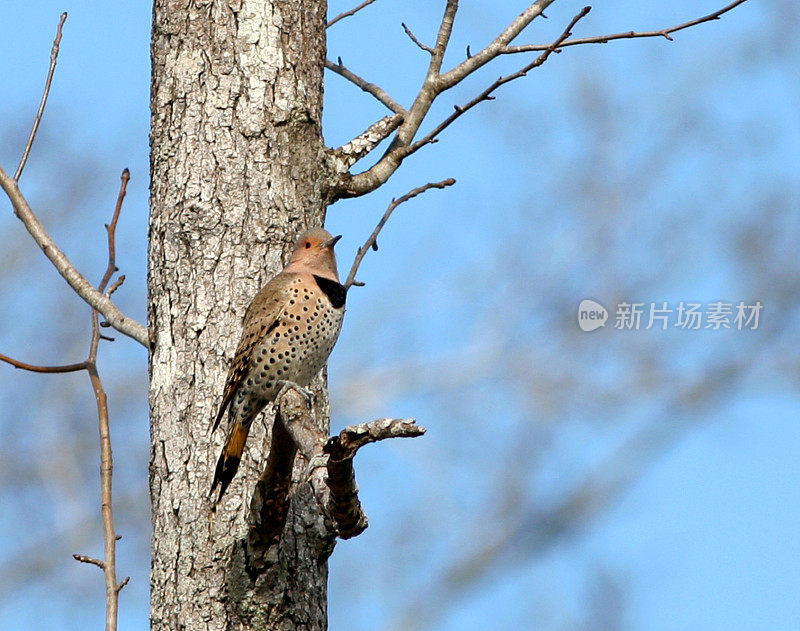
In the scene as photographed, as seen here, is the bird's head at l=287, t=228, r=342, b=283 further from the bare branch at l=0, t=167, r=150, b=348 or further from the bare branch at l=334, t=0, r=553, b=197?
the bare branch at l=0, t=167, r=150, b=348

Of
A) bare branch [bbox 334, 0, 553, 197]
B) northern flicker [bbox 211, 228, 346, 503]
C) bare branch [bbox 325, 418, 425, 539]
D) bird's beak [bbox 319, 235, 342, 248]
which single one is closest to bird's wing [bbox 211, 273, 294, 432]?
northern flicker [bbox 211, 228, 346, 503]

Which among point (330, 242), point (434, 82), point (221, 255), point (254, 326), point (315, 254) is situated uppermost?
point (434, 82)

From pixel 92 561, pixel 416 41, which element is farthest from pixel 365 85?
pixel 92 561

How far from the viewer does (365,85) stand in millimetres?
4336

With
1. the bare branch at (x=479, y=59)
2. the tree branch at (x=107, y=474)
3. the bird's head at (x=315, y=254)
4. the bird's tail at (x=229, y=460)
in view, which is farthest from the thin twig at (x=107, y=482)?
the bare branch at (x=479, y=59)

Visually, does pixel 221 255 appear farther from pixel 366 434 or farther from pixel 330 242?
pixel 366 434

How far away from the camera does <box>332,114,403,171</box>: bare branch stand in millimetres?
3738

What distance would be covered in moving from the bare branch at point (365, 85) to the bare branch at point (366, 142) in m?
0.16

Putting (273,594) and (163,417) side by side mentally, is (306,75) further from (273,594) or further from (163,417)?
(273,594)

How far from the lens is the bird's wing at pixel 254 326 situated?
3.30 metres

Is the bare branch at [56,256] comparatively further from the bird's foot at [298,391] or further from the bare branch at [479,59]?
the bare branch at [479,59]

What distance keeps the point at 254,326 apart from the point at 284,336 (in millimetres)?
341

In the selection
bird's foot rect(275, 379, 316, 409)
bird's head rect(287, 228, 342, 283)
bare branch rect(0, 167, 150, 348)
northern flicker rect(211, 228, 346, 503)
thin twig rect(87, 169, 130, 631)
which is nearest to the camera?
thin twig rect(87, 169, 130, 631)

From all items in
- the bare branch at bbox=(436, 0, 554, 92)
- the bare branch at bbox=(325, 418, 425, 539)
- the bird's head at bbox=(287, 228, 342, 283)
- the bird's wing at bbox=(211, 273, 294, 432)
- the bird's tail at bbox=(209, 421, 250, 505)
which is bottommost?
the bare branch at bbox=(325, 418, 425, 539)
